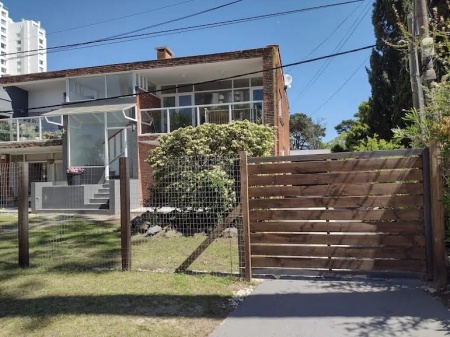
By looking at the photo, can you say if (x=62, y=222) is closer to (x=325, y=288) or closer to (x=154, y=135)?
(x=154, y=135)

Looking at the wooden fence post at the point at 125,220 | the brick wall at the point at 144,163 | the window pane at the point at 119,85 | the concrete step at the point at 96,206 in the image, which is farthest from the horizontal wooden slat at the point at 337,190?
the window pane at the point at 119,85

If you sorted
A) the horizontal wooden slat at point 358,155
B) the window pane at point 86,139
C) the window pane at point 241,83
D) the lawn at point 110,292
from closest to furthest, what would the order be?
the lawn at point 110,292
the horizontal wooden slat at point 358,155
the window pane at point 86,139
the window pane at point 241,83

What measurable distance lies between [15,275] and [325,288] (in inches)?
180

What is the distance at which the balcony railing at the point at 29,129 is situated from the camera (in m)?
19.4

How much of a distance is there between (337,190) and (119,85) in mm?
15575

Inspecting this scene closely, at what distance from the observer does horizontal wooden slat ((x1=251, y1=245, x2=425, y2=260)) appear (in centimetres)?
496

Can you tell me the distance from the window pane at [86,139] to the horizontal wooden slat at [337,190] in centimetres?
1379

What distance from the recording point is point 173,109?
17719 mm

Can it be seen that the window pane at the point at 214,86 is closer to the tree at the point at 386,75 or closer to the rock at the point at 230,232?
the tree at the point at 386,75

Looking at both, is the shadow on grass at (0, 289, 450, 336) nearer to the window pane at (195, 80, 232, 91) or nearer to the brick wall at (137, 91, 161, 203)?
the brick wall at (137, 91, 161, 203)

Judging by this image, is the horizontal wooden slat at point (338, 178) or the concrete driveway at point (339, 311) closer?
the concrete driveway at point (339, 311)

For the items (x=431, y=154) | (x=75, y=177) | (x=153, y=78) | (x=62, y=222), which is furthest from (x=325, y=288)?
(x=153, y=78)

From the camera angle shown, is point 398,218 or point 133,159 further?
point 133,159

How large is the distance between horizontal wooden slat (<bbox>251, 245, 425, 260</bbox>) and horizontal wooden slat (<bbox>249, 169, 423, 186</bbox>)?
88cm
